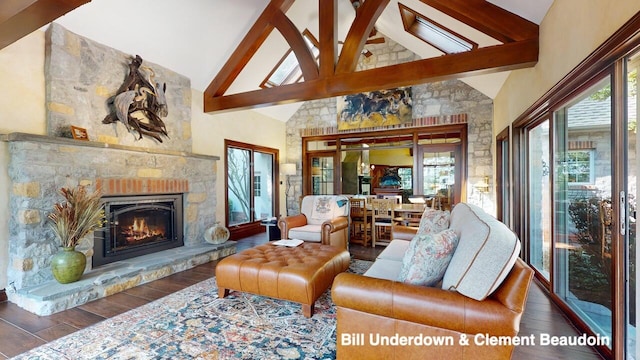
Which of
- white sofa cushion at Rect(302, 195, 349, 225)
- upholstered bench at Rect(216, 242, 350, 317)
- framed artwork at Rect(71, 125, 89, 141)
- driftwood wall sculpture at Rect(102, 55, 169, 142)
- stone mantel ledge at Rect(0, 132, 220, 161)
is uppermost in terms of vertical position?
driftwood wall sculpture at Rect(102, 55, 169, 142)

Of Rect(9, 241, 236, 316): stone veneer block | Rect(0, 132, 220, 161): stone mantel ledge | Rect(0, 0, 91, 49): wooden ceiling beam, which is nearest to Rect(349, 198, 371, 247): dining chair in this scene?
Rect(9, 241, 236, 316): stone veneer block

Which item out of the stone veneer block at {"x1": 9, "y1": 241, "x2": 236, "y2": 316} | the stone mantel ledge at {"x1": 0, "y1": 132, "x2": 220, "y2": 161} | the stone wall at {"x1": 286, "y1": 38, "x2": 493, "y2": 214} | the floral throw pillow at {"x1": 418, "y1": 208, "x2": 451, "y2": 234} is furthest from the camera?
the stone wall at {"x1": 286, "y1": 38, "x2": 493, "y2": 214}

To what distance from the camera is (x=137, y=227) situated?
3.84 metres

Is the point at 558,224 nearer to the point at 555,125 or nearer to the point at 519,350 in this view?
the point at 555,125

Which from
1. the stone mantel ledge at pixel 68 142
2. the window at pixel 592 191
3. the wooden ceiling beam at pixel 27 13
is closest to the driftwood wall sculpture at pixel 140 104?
the stone mantel ledge at pixel 68 142

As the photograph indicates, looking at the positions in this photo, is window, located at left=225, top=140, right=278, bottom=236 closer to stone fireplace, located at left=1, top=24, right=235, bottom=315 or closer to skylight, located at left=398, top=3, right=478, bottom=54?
stone fireplace, located at left=1, top=24, right=235, bottom=315

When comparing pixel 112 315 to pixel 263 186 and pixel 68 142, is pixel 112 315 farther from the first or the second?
pixel 263 186

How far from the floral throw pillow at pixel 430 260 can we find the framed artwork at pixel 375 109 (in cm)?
494

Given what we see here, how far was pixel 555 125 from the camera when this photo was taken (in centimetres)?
263

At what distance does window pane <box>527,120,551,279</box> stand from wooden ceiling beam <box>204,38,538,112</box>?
2.61 ft

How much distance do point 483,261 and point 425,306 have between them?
381 mm

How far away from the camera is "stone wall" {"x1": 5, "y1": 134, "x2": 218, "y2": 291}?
2719mm

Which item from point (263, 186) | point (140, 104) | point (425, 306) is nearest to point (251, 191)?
point (263, 186)

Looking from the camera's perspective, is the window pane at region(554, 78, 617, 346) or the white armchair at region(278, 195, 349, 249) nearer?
the window pane at region(554, 78, 617, 346)
